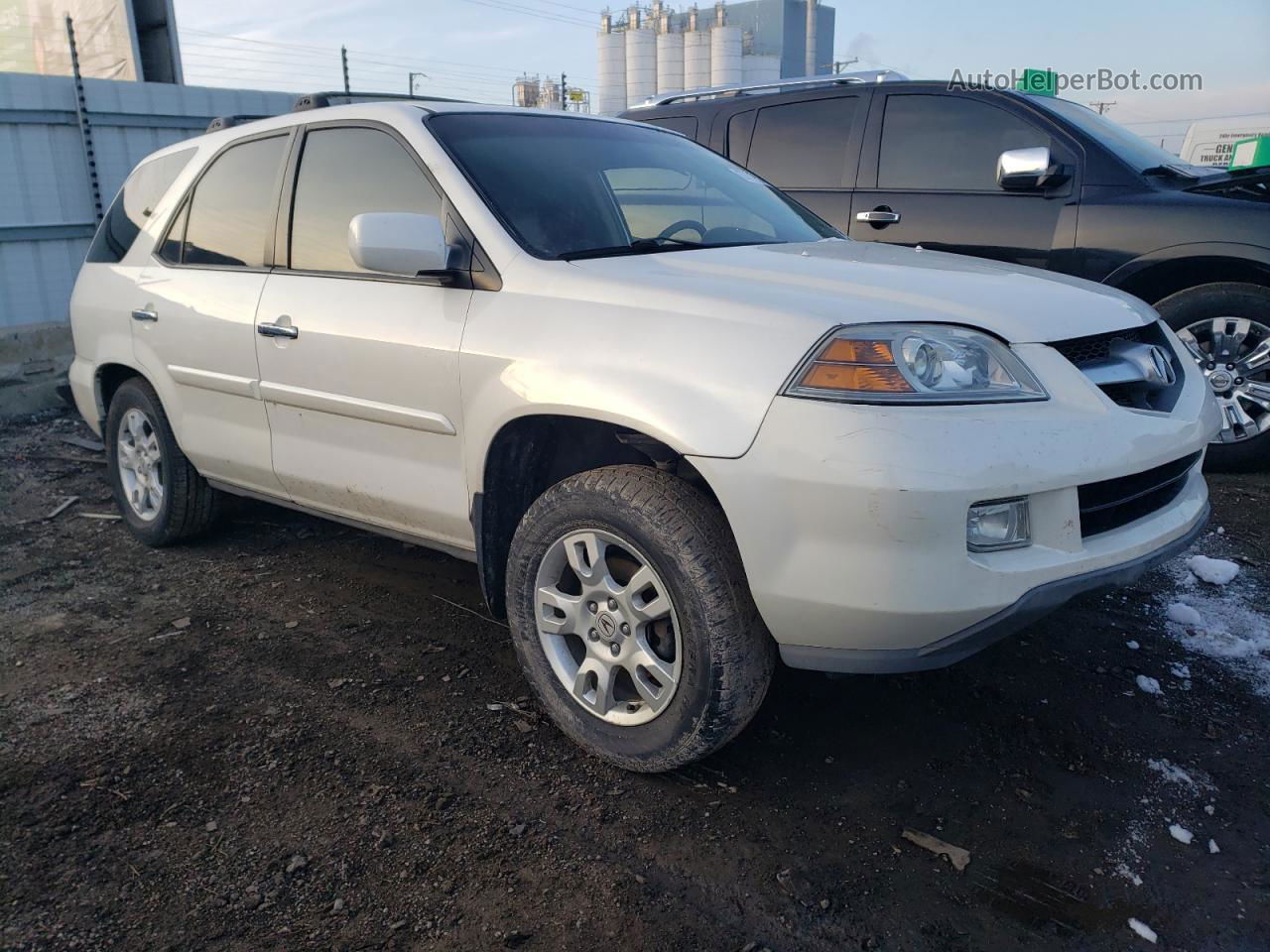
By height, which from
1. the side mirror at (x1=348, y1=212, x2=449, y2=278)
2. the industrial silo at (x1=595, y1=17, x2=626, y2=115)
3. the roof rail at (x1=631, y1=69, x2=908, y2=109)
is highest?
the industrial silo at (x1=595, y1=17, x2=626, y2=115)

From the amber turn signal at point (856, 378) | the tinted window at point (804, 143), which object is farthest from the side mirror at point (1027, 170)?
the amber turn signal at point (856, 378)

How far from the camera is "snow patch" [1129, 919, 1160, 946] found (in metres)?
2.05

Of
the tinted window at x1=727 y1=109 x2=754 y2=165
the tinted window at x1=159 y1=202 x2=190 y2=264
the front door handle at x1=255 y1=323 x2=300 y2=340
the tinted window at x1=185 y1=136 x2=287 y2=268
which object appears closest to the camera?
the front door handle at x1=255 y1=323 x2=300 y2=340

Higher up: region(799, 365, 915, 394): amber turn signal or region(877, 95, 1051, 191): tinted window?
region(877, 95, 1051, 191): tinted window

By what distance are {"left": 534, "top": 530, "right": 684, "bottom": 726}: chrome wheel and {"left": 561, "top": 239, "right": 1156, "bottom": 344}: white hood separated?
0.66 meters

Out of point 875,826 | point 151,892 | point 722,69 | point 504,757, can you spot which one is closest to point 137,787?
point 151,892

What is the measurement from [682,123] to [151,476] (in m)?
3.95

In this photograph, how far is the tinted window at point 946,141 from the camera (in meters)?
5.45

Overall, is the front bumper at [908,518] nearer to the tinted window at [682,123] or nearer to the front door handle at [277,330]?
the front door handle at [277,330]

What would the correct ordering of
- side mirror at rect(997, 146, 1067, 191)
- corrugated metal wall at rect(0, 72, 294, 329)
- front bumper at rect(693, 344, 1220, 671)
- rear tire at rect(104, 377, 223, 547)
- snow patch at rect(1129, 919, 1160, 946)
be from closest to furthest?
snow patch at rect(1129, 919, 1160, 946) → front bumper at rect(693, 344, 1220, 671) → rear tire at rect(104, 377, 223, 547) → side mirror at rect(997, 146, 1067, 191) → corrugated metal wall at rect(0, 72, 294, 329)

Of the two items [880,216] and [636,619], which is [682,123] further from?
[636,619]

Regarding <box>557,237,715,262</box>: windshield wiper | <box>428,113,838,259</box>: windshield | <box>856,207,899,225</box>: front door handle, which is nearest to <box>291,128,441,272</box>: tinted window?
<box>428,113,838,259</box>: windshield

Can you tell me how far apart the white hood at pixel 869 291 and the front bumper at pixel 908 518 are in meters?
0.19

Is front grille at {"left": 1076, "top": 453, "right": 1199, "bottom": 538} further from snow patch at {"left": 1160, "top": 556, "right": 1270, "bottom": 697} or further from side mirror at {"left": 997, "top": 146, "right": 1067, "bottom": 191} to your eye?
side mirror at {"left": 997, "top": 146, "right": 1067, "bottom": 191}
